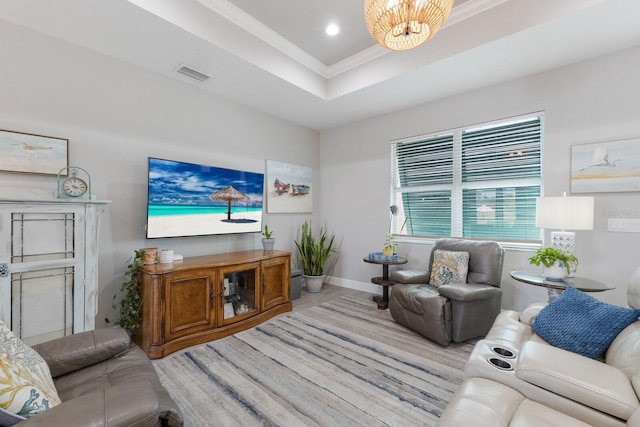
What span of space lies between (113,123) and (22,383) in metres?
2.59

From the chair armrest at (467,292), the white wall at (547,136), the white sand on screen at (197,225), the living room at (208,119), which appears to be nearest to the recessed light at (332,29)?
the living room at (208,119)

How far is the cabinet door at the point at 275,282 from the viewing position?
337cm

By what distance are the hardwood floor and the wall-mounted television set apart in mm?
1182

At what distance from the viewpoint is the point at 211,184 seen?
3348mm

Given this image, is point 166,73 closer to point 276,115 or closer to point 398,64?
point 276,115

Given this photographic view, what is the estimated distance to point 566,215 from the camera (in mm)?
2473

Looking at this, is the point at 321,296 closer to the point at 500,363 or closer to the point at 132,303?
the point at 132,303

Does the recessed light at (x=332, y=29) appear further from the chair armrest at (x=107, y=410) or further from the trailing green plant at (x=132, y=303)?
the chair armrest at (x=107, y=410)

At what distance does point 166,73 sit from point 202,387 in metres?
3.12

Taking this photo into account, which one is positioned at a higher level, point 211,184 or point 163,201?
point 211,184

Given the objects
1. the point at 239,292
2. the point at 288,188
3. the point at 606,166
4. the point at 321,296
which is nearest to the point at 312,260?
the point at 321,296

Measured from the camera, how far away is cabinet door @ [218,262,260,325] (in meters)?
2.96

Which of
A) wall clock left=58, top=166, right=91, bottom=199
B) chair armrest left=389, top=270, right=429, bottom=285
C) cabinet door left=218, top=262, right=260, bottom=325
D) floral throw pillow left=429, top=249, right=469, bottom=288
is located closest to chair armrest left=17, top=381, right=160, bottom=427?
cabinet door left=218, top=262, right=260, bottom=325

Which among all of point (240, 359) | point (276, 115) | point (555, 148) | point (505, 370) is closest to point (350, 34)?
point (276, 115)
